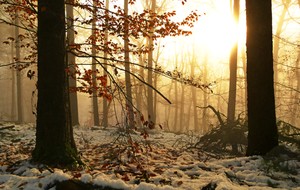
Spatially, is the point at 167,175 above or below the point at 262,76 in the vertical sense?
below

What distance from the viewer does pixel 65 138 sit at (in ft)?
16.3

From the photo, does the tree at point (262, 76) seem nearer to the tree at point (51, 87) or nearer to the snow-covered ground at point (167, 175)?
the snow-covered ground at point (167, 175)

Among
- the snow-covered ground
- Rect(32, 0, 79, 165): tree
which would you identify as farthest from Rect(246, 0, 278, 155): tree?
Rect(32, 0, 79, 165): tree

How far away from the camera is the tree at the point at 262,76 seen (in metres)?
4.97

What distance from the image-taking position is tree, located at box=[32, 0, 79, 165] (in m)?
4.75

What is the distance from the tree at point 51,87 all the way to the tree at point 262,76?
132 inches

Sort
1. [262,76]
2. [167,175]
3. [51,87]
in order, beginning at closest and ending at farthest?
1. [167,175]
2. [51,87]
3. [262,76]

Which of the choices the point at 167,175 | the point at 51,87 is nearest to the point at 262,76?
the point at 167,175

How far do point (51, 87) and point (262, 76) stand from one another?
365 cm

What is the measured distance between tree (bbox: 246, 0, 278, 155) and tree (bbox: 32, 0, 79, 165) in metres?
3.36

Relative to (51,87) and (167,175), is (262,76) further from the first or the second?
(51,87)

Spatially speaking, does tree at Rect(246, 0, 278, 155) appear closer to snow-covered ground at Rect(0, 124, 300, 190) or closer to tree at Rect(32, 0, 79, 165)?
snow-covered ground at Rect(0, 124, 300, 190)

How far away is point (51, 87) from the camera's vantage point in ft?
15.6

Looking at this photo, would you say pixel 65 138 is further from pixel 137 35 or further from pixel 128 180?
pixel 137 35
